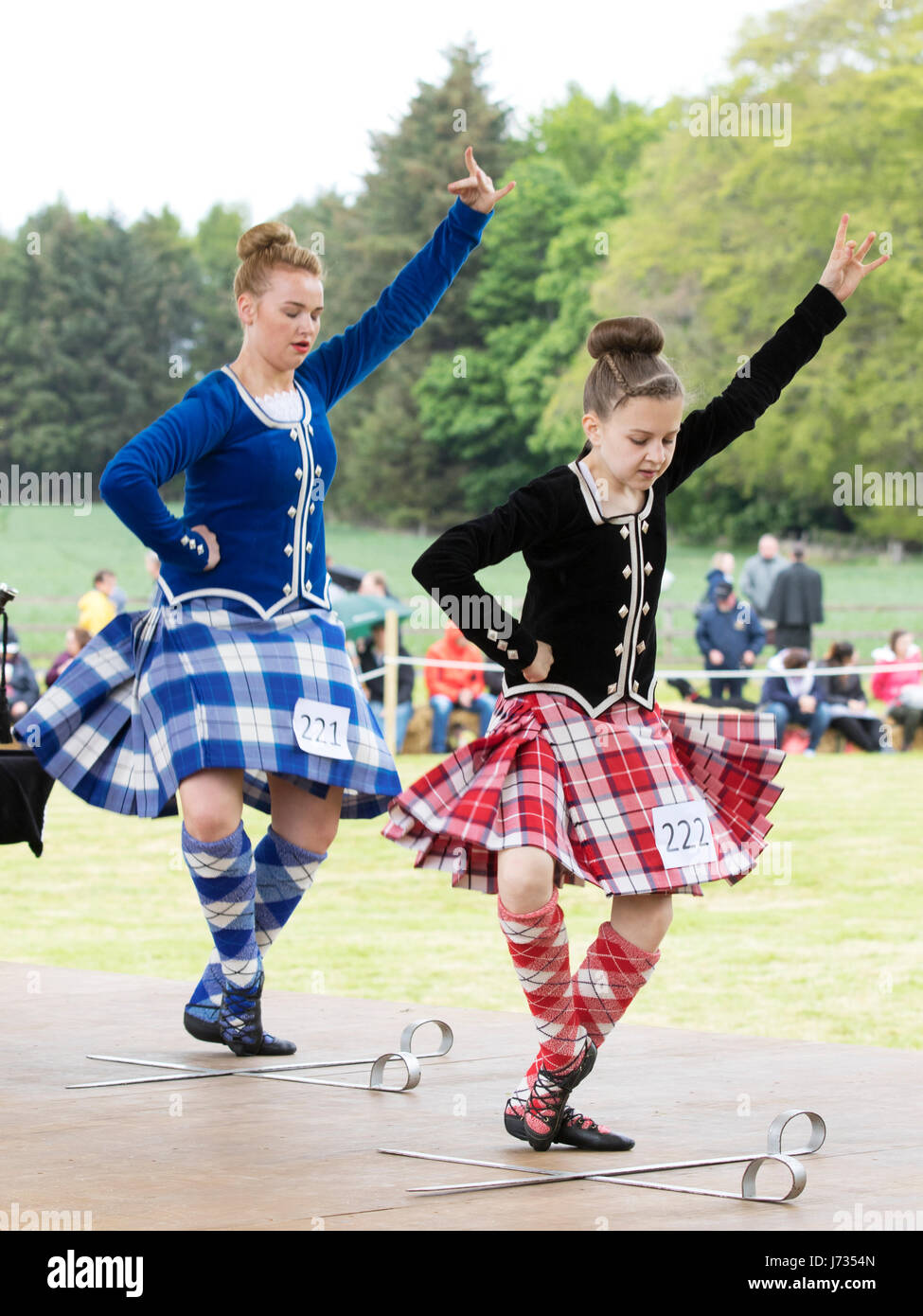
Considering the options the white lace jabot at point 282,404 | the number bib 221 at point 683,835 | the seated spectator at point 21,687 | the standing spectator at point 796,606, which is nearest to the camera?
the number bib 221 at point 683,835

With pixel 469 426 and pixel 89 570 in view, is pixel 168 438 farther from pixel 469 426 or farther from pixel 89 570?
pixel 469 426

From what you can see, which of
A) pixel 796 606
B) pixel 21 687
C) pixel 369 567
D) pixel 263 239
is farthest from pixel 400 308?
pixel 369 567

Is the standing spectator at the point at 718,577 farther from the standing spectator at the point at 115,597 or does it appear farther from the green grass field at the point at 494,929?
the standing spectator at the point at 115,597

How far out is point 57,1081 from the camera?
4.21m

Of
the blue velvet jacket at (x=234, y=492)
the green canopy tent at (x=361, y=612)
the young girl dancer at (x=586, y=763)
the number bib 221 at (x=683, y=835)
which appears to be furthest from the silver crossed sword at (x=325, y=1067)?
the green canopy tent at (x=361, y=612)

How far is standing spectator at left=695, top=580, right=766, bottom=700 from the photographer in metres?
16.5

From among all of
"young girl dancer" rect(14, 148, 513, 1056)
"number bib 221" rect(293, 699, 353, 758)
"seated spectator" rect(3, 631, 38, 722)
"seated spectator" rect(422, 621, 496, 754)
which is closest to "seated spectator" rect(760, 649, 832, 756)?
"seated spectator" rect(422, 621, 496, 754)

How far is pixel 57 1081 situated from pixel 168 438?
4.76ft

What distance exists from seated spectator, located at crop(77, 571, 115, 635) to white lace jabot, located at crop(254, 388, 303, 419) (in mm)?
11007

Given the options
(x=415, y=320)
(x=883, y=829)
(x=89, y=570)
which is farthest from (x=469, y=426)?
(x=415, y=320)

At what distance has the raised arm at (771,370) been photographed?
12.7 feet

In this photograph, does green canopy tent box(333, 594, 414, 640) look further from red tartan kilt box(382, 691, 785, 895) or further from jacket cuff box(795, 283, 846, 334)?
red tartan kilt box(382, 691, 785, 895)

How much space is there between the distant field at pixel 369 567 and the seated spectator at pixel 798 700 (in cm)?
927

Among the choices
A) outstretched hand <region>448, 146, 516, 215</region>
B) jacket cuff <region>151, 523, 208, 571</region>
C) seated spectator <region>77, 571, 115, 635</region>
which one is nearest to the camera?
jacket cuff <region>151, 523, 208, 571</region>
